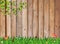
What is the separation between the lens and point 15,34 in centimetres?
662

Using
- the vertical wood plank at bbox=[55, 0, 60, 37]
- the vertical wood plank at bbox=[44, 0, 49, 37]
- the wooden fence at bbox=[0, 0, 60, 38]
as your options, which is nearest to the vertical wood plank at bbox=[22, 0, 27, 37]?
the wooden fence at bbox=[0, 0, 60, 38]

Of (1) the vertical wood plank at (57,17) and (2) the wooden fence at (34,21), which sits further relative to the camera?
(1) the vertical wood plank at (57,17)

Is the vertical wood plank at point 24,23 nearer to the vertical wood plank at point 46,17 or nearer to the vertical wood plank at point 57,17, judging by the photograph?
the vertical wood plank at point 46,17

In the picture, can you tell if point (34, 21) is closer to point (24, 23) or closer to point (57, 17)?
point (24, 23)

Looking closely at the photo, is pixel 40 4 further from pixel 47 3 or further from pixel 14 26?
pixel 14 26

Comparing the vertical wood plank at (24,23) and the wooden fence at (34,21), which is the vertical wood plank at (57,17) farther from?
the vertical wood plank at (24,23)

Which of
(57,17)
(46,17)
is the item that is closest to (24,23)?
(46,17)

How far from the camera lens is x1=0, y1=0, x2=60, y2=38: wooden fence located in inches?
260

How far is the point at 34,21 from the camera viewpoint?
672cm

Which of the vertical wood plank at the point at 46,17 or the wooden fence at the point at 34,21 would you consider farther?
the vertical wood plank at the point at 46,17

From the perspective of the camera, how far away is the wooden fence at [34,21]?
21.7 ft

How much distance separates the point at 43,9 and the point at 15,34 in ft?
3.29

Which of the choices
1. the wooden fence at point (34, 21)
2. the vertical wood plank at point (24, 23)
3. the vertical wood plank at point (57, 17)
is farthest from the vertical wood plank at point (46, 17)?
the vertical wood plank at point (24, 23)

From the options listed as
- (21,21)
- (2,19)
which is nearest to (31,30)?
(21,21)
